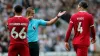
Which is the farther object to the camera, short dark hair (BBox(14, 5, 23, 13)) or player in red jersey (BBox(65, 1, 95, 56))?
player in red jersey (BBox(65, 1, 95, 56))

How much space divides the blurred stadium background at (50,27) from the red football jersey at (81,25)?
8423 mm

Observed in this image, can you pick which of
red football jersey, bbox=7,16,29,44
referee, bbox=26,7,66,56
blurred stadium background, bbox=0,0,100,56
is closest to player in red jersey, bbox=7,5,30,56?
red football jersey, bbox=7,16,29,44

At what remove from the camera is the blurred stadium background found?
78.5 ft

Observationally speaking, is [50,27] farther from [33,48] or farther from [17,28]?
[17,28]

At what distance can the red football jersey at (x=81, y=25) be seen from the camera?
14.2m

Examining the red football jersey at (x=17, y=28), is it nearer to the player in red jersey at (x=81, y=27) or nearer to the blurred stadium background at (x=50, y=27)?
the player in red jersey at (x=81, y=27)

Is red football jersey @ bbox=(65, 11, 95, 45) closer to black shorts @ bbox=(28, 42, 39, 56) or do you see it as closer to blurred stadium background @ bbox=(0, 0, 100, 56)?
black shorts @ bbox=(28, 42, 39, 56)

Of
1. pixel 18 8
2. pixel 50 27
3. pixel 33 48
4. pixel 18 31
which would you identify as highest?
pixel 50 27

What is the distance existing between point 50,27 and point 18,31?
12.2m

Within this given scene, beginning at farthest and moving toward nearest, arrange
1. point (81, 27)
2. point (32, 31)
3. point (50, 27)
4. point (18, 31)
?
1. point (50, 27)
2. point (32, 31)
3. point (81, 27)
4. point (18, 31)

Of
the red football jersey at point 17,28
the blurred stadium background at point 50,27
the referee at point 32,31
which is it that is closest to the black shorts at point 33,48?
the referee at point 32,31

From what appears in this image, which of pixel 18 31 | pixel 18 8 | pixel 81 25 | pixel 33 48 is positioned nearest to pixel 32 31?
pixel 33 48

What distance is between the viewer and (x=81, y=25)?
14281mm

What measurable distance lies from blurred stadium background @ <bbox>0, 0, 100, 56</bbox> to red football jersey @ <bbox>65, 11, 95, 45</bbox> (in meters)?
8.42
